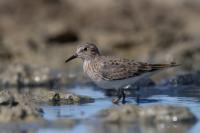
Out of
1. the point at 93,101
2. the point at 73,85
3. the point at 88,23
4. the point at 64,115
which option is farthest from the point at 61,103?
the point at 88,23

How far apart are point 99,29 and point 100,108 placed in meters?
10.3

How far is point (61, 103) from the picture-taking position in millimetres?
14727

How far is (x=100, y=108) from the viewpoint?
13852 millimetres

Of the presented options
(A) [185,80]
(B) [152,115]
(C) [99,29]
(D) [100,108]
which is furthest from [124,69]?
(C) [99,29]

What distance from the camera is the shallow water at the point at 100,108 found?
452 inches

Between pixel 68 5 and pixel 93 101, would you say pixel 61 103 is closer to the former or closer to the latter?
pixel 93 101

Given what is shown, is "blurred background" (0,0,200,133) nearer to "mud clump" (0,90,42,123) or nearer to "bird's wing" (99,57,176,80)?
"bird's wing" (99,57,176,80)

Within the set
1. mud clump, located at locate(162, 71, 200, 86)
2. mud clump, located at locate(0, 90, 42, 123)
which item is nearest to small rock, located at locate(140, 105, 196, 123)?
mud clump, located at locate(0, 90, 42, 123)

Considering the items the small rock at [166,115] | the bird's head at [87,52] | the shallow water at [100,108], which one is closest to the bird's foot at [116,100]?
the shallow water at [100,108]

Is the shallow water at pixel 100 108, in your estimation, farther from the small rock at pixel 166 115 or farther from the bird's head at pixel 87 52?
the bird's head at pixel 87 52

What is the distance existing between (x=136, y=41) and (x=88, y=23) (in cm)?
197

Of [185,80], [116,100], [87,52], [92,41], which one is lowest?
[116,100]

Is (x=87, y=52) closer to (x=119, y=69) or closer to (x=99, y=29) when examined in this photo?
(x=119, y=69)

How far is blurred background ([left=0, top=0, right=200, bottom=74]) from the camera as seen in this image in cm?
2208
